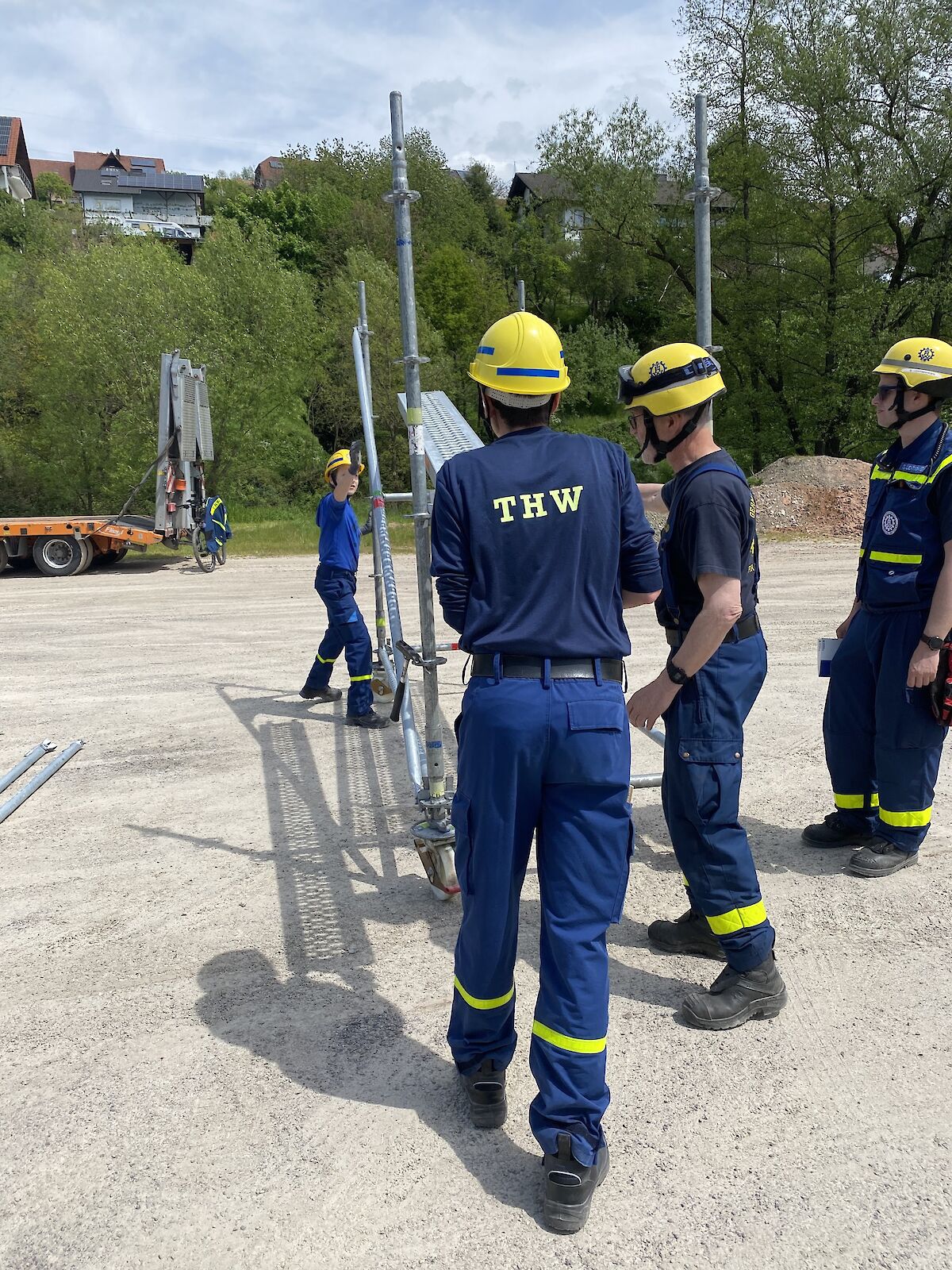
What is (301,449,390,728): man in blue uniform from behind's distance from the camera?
23.3 feet

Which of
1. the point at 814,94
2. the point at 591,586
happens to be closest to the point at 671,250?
the point at 814,94

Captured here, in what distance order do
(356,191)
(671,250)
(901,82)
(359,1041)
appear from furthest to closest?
(356,191), (671,250), (901,82), (359,1041)

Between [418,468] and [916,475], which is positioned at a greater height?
[418,468]

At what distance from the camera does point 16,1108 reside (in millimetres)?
2947

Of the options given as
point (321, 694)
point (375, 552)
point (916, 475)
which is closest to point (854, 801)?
point (916, 475)

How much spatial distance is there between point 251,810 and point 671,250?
26.4 metres

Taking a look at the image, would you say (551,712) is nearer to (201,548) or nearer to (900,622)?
(900,622)

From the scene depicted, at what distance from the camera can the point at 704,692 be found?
3207 mm

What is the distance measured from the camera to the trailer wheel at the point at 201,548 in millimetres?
16516

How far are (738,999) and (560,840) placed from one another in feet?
3.99

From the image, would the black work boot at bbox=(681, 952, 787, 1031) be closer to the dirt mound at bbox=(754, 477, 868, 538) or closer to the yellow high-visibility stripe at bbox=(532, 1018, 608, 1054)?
the yellow high-visibility stripe at bbox=(532, 1018, 608, 1054)

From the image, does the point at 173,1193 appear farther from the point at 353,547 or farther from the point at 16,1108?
the point at 353,547

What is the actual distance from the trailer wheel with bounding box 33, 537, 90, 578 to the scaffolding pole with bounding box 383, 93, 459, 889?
14175 mm

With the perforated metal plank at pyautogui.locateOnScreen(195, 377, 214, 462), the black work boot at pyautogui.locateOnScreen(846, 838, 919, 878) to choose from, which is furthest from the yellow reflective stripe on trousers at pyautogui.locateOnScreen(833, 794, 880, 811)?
the perforated metal plank at pyautogui.locateOnScreen(195, 377, 214, 462)
